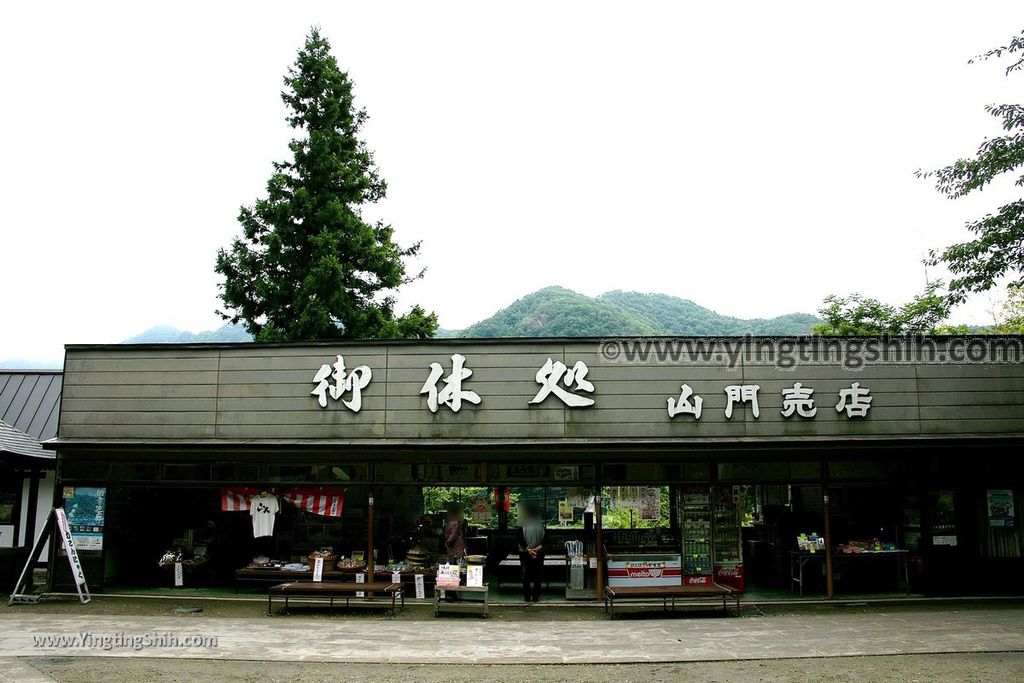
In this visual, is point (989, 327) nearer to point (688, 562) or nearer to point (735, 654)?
point (688, 562)

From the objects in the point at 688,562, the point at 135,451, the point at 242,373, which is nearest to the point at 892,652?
the point at 688,562

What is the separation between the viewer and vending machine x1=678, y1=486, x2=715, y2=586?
13.8m

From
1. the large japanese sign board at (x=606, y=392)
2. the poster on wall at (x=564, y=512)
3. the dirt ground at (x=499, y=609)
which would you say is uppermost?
the large japanese sign board at (x=606, y=392)

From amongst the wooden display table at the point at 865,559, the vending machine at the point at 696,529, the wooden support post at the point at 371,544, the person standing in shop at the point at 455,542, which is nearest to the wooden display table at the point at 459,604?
the person standing in shop at the point at 455,542

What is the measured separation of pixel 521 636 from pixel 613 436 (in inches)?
149

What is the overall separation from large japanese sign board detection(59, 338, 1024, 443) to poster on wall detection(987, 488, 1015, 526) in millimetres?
1287

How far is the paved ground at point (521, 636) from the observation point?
9.52 metres

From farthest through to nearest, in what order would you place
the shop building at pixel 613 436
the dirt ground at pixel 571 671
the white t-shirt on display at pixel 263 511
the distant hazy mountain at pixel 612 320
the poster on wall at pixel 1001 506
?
the distant hazy mountain at pixel 612 320
the white t-shirt on display at pixel 263 511
the poster on wall at pixel 1001 506
the shop building at pixel 613 436
the dirt ground at pixel 571 671

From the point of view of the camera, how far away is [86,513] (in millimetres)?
13969

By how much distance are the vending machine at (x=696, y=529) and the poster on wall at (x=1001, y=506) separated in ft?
16.4

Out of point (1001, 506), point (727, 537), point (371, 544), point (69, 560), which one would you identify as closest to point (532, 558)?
point (371, 544)

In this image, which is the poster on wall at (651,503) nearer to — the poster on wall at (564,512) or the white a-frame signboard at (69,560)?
the poster on wall at (564,512)

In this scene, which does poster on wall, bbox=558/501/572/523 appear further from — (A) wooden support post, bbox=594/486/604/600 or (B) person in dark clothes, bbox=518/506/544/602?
(A) wooden support post, bbox=594/486/604/600

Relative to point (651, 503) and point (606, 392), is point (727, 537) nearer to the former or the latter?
point (651, 503)
